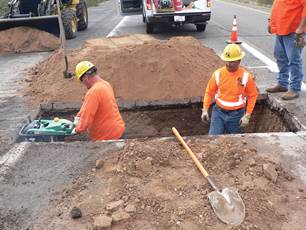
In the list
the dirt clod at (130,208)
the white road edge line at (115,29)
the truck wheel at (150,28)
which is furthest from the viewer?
the white road edge line at (115,29)

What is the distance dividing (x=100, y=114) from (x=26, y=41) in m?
8.20

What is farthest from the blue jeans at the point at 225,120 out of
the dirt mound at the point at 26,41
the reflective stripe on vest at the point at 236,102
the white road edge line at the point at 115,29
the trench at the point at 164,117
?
the white road edge line at the point at 115,29

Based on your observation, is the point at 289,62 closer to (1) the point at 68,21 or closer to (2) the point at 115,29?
(1) the point at 68,21

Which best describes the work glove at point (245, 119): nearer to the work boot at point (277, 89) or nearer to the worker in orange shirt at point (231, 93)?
the worker in orange shirt at point (231, 93)

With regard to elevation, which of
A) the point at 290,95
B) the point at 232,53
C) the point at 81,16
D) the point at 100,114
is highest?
the point at 232,53

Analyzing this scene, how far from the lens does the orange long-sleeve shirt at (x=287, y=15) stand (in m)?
6.23

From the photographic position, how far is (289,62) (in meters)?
6.55

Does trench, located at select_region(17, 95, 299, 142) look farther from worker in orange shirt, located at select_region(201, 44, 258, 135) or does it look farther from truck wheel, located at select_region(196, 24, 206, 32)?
truck wheel, located at select_region(196, 24, 206, 32)

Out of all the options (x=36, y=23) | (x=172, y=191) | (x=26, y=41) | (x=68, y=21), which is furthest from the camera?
(x=68, y=21)

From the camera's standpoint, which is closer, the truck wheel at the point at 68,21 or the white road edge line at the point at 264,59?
the white road edge line at the point at 264,59

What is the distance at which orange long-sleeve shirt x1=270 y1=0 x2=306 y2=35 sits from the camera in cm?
623

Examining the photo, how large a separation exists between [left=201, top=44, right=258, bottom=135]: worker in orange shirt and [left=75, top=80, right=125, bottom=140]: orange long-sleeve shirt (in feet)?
3.82

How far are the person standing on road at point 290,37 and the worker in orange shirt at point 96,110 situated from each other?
9.62ft

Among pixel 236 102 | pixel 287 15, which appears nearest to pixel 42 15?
pixel 287 15
